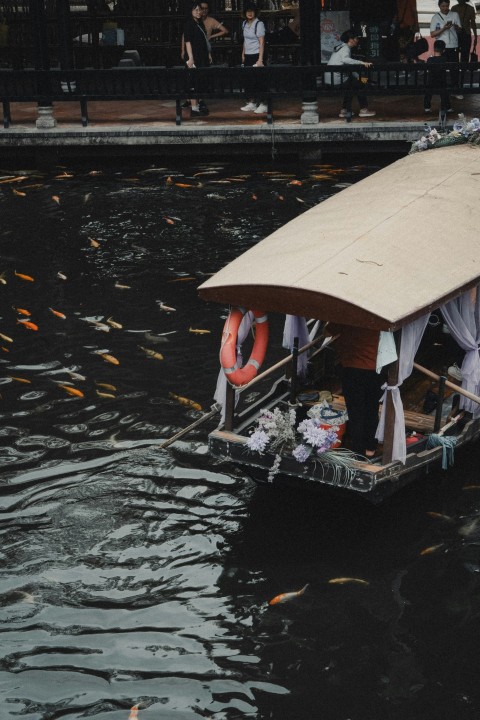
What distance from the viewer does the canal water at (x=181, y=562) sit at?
732 centimetres

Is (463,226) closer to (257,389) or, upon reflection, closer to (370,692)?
(257,389)

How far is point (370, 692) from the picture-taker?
728 centimetres

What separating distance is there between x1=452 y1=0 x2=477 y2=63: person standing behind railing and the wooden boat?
1100 cm

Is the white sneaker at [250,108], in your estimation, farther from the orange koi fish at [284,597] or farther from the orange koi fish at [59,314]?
the orange koi fish at [284,597]

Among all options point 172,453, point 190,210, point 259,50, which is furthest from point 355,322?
point 259,50

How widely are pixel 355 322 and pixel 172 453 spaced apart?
9.84 ft

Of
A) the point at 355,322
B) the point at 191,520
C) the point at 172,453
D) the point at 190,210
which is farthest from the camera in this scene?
the point at 190,210

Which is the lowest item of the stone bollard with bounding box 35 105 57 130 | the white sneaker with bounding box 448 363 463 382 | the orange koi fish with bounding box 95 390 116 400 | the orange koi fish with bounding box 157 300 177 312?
the orange koi fish with bounding box 95 390 116 400

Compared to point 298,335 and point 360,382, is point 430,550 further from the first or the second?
point 298,335

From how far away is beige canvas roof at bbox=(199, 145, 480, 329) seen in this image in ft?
26.7

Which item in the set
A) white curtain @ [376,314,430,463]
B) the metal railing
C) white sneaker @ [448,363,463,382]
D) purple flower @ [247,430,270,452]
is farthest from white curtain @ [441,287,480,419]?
the metal railing

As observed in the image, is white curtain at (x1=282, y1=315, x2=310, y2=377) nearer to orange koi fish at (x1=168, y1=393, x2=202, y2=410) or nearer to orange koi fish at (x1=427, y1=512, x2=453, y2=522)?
orange koi fish at (x1=168, y1=393, x2=202, y2=410)

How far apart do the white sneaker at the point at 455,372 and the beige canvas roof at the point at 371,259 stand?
4.38ft

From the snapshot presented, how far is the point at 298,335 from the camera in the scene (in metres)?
→ 10.2
